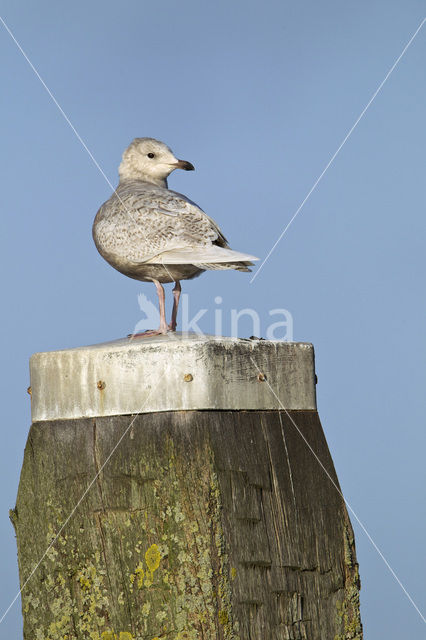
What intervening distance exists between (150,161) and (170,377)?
8.34 ft

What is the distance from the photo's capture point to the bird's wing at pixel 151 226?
4.80 meters

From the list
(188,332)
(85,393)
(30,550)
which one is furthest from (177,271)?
(30,550)

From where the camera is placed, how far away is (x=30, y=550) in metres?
3.68

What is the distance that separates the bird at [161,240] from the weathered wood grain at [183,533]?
1.11 meters

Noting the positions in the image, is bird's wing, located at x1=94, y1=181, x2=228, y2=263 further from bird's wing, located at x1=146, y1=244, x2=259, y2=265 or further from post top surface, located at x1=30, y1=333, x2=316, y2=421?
post top surface, located at x1=30, y1=333, x2=316, y2=421

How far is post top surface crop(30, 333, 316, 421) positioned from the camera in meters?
3.44

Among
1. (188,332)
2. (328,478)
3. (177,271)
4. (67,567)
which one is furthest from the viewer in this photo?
(177,271)

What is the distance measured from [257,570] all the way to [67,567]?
821 mm

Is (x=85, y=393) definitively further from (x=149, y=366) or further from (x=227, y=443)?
(x=227, y=443)

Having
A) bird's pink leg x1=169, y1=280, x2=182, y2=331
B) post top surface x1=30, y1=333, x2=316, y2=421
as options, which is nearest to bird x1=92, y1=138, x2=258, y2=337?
bird's pink leg x1=169, y1=280, x2=182, y2=331

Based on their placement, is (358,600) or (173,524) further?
(358,600)

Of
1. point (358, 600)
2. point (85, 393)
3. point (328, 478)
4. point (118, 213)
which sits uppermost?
point (118, 213)

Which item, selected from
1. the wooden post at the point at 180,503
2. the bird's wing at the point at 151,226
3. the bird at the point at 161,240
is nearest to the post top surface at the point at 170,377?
the wooden post at the point at 180,503

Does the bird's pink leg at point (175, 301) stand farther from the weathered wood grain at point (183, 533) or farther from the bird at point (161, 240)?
the weathered wood grain at point (183, 533)
